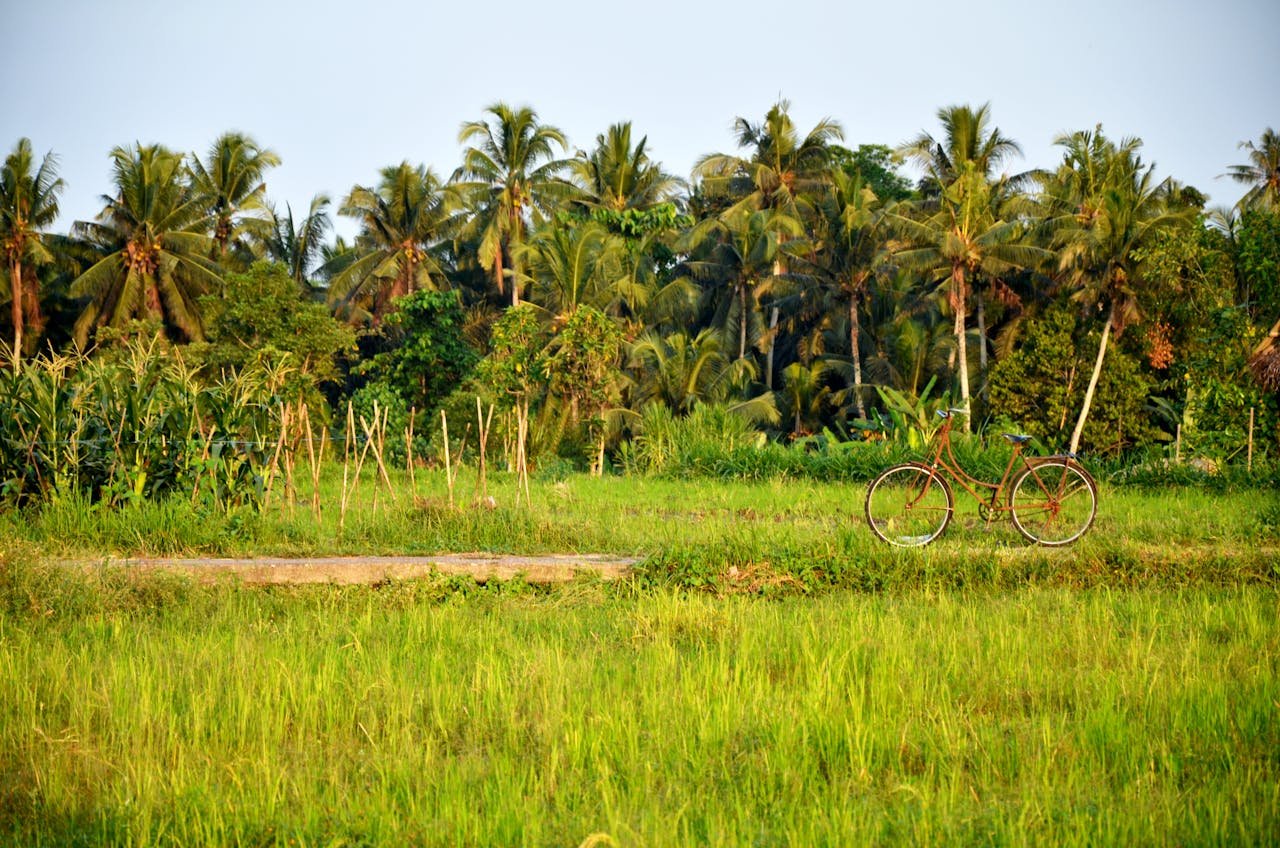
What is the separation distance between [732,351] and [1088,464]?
18394mm

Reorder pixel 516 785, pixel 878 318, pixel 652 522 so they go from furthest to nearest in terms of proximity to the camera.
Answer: pixel 878 318
pixel 652 522
pixel 516 785

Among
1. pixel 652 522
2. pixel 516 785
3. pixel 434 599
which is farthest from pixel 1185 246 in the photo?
pixel 516 785

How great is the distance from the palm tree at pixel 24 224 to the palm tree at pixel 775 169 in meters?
20.0

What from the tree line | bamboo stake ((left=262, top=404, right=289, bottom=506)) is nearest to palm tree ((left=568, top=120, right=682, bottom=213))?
the tree line

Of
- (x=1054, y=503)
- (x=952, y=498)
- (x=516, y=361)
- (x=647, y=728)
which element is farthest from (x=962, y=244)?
(x=647, y=728)

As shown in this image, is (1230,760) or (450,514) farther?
(450,514)

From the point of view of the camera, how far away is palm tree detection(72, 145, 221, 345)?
3031cm

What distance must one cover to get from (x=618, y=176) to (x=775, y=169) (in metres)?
5.30

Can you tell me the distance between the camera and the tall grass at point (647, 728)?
3.15 metres

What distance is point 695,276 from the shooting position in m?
33.3

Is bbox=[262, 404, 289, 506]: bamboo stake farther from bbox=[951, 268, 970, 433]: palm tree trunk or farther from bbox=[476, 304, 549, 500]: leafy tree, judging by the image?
bbox=[951, 268, 970, 433]: palm tree trunk

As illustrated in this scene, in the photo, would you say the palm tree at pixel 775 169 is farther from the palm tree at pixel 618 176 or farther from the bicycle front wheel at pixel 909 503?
the bicycle front wheel at pixel 909 503

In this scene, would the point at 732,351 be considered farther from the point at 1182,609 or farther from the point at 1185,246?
the point at 1182,609

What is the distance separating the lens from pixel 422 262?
3319 cm
